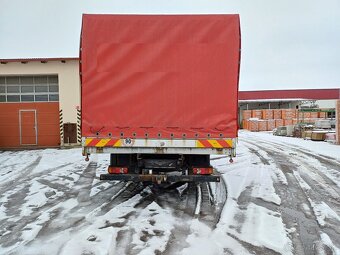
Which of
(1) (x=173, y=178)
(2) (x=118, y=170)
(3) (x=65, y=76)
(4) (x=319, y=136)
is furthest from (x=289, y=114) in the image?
(2) (x=118, y=170)

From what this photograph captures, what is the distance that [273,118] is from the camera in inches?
1606

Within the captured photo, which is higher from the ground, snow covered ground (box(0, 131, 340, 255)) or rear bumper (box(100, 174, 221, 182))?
rear bumper (box(100, 174, 221, 182))

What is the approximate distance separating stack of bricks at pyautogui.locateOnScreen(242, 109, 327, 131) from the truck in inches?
1353

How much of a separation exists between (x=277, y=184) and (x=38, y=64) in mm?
15713

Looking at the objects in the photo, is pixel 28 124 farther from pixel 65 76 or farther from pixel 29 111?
pixel 65 76

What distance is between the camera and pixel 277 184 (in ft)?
27.8

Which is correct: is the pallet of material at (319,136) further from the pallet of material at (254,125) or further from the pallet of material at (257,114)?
the pallet of material at (257,114)

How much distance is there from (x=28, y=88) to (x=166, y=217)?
54.3ft

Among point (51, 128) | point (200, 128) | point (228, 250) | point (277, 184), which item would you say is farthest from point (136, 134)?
point (51, 128)

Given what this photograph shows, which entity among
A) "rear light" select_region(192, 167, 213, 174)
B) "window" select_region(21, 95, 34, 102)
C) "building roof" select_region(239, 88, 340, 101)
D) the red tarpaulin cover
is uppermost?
"building roof" select_region(239, 88, 340, 101)

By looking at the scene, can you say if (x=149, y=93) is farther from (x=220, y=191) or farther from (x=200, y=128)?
(x=220, y=191)

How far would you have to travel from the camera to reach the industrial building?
18.7 m

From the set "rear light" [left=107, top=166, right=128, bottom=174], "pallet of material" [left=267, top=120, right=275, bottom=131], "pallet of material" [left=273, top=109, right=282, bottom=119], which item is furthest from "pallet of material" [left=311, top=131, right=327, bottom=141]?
"rear light" [left=107, top=166, right=128, bottom=174]

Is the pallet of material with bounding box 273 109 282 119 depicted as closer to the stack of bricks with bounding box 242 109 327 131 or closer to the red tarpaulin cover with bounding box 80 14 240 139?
the stack of bricks with bounding box 242 109 327 131
